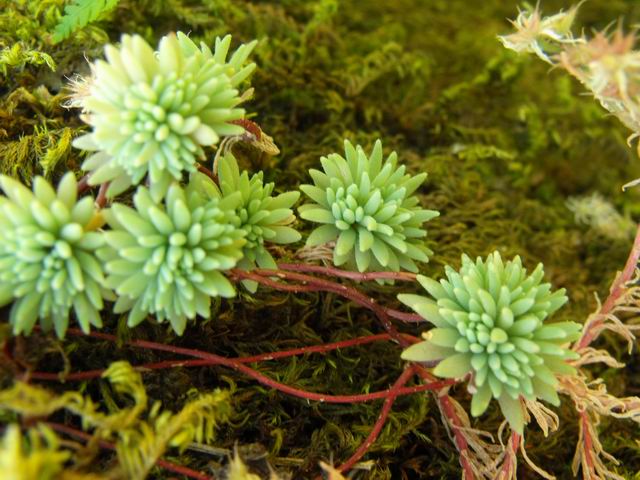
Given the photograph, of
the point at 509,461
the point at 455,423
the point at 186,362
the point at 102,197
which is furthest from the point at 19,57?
the point at 509,461

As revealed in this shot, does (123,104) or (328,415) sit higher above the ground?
(123,104)

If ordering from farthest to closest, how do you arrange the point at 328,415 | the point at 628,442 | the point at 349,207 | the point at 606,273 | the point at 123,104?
the point at 606,273
the point at 628,442
the point at 328,415
the point at 349,207
the point at 123,104

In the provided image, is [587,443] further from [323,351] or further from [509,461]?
[323,351]

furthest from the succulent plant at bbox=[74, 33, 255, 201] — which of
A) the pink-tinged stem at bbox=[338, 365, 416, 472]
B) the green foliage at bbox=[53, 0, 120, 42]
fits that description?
the pink-tinged stem at bbox=[338, 365, 416, 472]

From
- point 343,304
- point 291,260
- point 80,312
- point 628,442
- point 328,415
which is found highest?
point 80,312

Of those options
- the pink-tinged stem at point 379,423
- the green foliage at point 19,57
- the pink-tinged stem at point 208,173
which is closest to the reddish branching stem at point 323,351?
the pink-tinged stem at point 379,423

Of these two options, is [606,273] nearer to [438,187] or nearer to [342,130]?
[438,187]

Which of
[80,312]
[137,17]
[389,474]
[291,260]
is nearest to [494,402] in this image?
[389,474]
